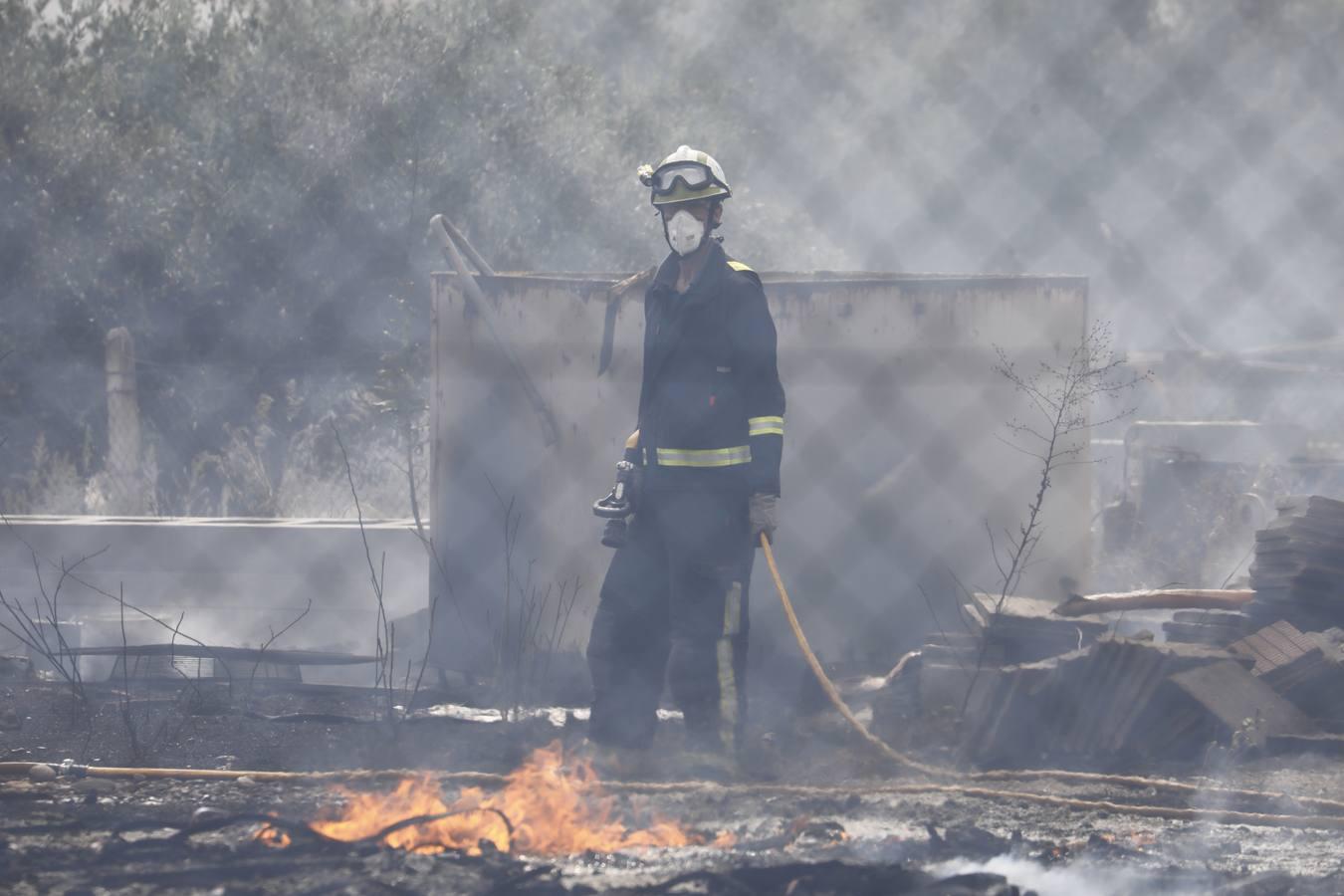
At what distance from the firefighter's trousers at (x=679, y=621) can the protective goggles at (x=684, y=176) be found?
3.90 ft

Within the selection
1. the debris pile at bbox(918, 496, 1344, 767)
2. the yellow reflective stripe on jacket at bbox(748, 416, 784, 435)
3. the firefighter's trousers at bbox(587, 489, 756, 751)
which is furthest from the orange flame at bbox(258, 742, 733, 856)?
the debris pile at bbox(918, 496, 1344, 767)

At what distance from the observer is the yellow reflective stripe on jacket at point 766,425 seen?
514 cm

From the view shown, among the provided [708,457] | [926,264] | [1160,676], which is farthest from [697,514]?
[926,264]

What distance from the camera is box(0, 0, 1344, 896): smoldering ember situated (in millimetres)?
4156

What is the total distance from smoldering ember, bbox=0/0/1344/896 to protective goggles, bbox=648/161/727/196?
21mm

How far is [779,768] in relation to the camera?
5.02 metres

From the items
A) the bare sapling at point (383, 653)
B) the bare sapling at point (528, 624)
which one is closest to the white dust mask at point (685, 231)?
the bare sapling at point (383, 653)

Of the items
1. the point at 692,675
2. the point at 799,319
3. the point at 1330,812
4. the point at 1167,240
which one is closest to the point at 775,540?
the point at 799,319

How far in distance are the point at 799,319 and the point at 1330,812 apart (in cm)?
349

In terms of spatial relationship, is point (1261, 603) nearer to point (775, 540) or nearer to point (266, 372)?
point (775, 540)

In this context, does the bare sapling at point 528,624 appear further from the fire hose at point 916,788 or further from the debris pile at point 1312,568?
the debris pile at point 1312,568

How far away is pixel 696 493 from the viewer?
5.20 m

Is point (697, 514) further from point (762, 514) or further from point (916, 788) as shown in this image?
point (916, 788)

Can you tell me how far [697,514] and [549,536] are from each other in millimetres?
1821
